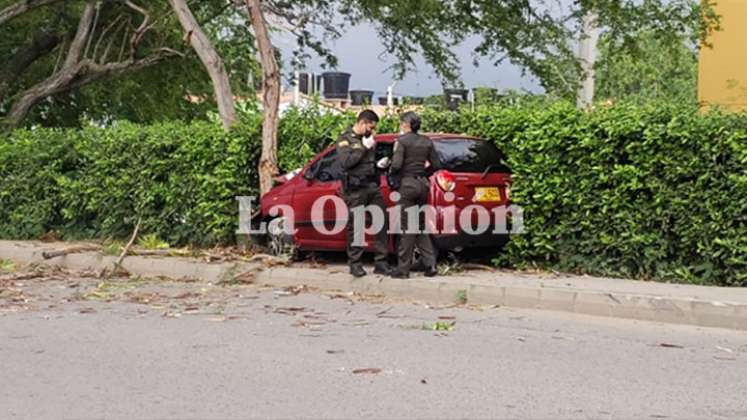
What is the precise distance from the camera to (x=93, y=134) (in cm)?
1623

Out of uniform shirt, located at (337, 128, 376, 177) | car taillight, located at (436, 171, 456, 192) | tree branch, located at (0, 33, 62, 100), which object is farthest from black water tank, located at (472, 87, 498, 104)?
tree branch, located at (0, 33, 62, 100)

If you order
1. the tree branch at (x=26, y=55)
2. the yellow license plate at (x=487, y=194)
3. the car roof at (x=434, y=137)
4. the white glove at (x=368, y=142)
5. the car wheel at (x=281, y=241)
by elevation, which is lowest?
the car wheel at (x=281, y=241)

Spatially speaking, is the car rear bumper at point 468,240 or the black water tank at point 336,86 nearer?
the car rear bumper at point 468,240

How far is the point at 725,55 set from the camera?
17.0 meters

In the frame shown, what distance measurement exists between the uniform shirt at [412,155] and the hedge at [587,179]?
1307 millimetres

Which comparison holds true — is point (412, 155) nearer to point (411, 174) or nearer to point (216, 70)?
point (411, 174)

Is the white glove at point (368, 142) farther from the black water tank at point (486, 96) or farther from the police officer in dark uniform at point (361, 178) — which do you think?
the black water tank at point (486, 96)

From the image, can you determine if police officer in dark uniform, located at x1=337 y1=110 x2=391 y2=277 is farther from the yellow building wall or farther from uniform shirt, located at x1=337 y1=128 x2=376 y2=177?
the yellow building wall

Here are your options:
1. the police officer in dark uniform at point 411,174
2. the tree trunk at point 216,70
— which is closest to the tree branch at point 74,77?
the tree trunk at point 216,70

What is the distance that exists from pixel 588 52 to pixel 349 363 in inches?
576

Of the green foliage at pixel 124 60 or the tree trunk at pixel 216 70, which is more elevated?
the green foliage at pixel 124 60

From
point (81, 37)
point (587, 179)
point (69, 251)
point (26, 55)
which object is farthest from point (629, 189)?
point (26, 55)

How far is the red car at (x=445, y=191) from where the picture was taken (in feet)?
36.1

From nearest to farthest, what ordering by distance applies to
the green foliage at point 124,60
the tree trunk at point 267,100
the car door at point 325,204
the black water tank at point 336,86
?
the car door at point 325,204
the tree trunk at point 267,100
the green foliage at point 124,60
the black water tank at point 336,86
